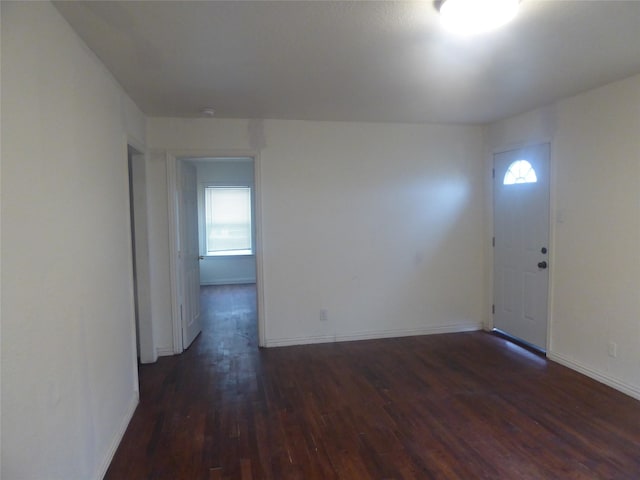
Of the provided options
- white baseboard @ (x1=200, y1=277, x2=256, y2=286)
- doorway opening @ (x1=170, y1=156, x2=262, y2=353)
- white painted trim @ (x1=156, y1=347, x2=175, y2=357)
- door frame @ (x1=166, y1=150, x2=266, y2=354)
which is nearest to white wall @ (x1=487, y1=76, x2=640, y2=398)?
door frame @ (x1=166, y1=150, x2=266, y2=354)

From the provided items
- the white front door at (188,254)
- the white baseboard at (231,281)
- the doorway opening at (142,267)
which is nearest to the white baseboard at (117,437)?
the doorway opening at (142,267)

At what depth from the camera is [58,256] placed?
1669 millimetres

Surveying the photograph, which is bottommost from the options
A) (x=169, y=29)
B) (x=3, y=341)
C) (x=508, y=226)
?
(x=3, y=341)

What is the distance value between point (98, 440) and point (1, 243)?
54.5 inches

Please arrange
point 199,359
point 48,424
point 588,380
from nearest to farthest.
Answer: point 48,424
point 588,380
point 199,359

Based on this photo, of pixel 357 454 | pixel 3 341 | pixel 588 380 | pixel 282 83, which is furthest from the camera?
pixel 588 380

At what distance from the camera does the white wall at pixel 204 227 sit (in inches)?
305

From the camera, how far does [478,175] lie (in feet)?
14.6

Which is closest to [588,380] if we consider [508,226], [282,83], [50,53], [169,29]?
[508,226]

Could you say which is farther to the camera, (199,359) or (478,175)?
(478,175)

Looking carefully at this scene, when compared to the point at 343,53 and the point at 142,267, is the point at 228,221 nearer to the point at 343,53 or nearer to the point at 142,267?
the point at 142,267

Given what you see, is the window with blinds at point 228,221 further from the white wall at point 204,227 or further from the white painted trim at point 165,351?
the white painted trim at point 165,351

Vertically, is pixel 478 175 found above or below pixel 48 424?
above

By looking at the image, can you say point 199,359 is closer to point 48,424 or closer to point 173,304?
point 173,304
